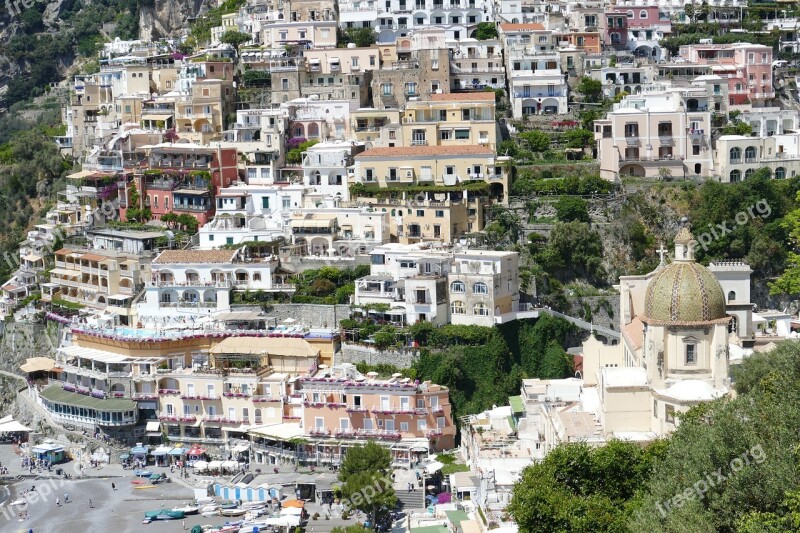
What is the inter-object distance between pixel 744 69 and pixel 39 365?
42.2 meters

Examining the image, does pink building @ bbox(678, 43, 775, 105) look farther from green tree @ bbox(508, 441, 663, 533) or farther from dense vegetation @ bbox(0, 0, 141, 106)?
dense vegetation @ bbox(0, 0, 141, 106)

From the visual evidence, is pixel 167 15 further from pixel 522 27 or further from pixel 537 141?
pixel 537 141

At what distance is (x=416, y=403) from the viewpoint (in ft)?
210

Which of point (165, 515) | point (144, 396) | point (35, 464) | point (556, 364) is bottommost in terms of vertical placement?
point (35, 464)

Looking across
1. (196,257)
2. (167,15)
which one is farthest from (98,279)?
(167,15)

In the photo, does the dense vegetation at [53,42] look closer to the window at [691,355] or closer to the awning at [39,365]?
the awning at [39,365]

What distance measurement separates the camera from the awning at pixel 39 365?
76000 millimetres

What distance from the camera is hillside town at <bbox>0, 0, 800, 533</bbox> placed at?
5781 centimetres

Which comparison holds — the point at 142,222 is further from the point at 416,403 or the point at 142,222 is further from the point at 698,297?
the point at 698,297

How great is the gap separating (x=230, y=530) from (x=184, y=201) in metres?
28.8

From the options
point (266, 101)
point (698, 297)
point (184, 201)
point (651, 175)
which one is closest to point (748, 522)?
point (698, 297)

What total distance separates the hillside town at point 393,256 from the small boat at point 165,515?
0.19 metres

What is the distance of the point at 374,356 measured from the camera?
67750 mm

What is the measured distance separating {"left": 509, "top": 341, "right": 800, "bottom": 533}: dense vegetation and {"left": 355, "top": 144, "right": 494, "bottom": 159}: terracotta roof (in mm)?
29988
